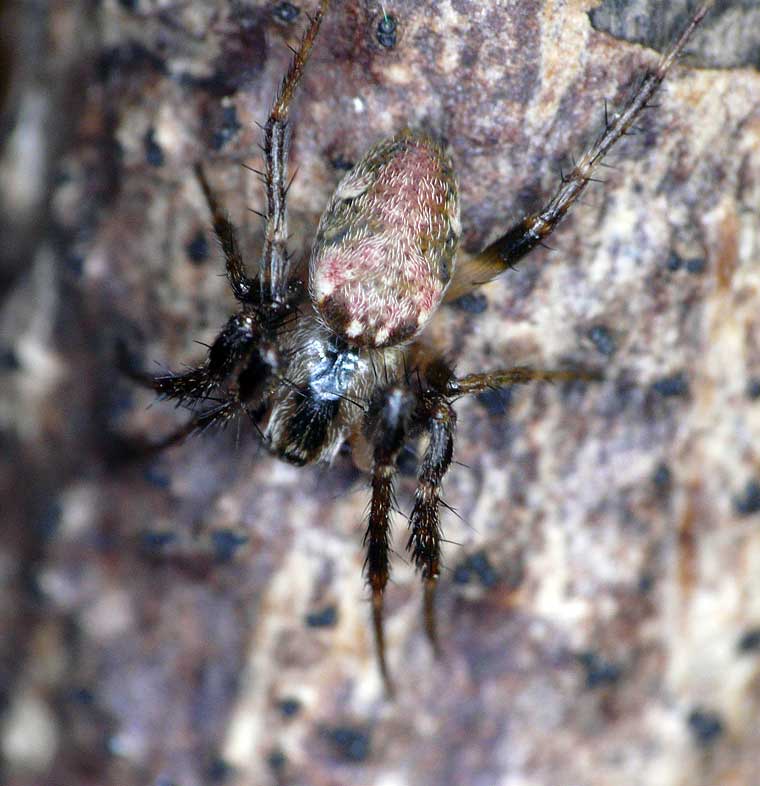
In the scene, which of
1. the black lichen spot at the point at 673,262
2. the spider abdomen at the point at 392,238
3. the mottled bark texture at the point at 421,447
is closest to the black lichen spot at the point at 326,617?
the mottled bark texture at the point at 421,447

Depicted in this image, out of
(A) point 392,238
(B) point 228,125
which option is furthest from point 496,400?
(B) point 228,125

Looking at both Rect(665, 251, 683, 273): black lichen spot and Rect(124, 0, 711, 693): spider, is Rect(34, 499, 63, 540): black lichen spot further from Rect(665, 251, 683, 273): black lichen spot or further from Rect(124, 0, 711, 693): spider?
Rect(665, 251, 683, 273): black lichen spot

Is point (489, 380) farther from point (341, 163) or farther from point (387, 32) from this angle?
point (387, 32)

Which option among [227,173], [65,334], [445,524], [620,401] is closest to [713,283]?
[620,401]

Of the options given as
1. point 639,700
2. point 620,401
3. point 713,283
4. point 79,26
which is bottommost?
point 639,700

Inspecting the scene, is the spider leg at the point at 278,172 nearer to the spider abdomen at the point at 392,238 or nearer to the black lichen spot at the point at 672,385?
the spider abdomen at the point at 392,238

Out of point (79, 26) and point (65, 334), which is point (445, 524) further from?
point (79, 26)
